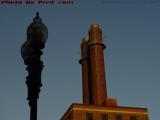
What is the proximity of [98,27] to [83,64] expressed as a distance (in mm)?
9436

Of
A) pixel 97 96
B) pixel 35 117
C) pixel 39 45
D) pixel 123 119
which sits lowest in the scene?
pixel 35 117

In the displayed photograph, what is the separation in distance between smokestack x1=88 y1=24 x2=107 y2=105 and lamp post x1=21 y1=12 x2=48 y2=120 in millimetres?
67530

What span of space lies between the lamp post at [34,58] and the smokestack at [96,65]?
222ft

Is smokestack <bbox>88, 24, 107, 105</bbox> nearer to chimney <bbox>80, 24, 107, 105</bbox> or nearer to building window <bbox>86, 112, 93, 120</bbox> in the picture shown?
chimney <bbox>80, 24, 107, 105</bbox>

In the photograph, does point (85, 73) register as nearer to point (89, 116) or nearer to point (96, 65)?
point (96, 65)

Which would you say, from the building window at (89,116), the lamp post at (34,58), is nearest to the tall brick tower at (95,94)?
the building window at (89,116)

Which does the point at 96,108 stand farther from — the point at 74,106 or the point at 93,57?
the point at 93,57

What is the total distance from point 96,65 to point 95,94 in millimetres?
Result: 6727

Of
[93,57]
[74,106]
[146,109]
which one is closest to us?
[74,106]

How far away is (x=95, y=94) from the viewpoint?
79.6m

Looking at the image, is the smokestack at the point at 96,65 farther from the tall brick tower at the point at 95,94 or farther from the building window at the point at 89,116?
the building window at the point at 89,116

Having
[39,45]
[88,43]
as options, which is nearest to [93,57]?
[88,43]

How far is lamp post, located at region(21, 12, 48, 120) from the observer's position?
34.0ft

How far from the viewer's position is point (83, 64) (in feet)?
299
